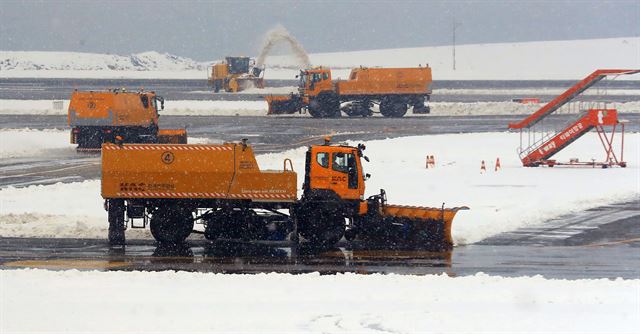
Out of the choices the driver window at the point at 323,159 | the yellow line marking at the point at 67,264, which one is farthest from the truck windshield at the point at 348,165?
the yellow line marking at the point at 67,264

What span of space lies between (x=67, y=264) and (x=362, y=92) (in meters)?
51.9

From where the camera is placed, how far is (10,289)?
18.5 metres

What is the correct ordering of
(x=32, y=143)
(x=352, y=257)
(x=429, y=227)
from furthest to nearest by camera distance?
1. (x=32, y=143)
2. (x=429, y=227)
3. (x=352, y=257)

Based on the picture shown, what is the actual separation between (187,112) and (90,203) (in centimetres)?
4346

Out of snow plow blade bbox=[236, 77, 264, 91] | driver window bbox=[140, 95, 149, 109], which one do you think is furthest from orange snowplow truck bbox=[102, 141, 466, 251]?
snow plow blade bbox=[236, 77, 264, 91]

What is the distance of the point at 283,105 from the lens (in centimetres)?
7250

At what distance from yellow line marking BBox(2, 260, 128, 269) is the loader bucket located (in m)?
49.8

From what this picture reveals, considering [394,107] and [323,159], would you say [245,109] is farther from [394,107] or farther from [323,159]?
[323,159]

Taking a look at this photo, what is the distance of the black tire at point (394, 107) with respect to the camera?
72375 millimetres

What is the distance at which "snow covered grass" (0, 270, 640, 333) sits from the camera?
51.7 ft

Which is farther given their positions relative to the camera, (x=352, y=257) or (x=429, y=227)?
(x=429, y=227)

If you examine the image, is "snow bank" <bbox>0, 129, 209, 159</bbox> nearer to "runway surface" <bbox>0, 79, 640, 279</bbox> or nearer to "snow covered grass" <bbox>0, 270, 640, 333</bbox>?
"runway surface" <bbox>0, 79, 640, 279</bbox>

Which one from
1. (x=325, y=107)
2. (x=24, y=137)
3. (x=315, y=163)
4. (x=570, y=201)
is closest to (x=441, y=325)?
(x=315, y=163)

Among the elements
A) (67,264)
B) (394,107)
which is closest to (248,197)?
(67,264)
